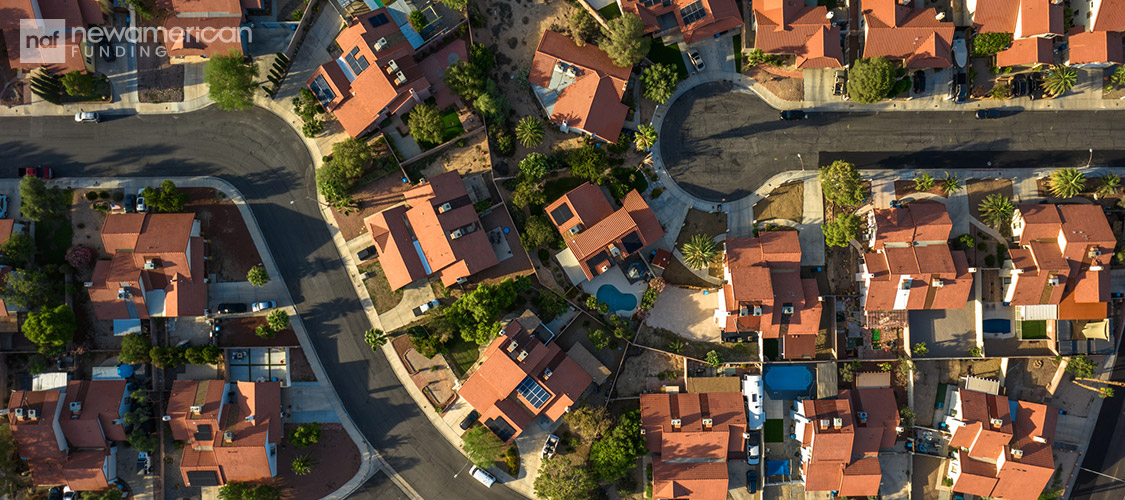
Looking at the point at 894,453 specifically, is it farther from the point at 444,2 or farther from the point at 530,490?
the point at 444,2

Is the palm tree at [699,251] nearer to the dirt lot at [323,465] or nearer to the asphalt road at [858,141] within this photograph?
the asphalt road at [858,141]

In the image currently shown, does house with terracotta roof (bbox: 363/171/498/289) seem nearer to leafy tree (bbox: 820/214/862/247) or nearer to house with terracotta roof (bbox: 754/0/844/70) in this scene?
leafy tree (bbox: 820/214/862/247)

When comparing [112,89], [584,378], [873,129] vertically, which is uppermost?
[112,89]

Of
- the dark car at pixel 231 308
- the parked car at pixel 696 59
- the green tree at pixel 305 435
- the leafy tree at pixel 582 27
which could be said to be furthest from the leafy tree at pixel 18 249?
the parked car at pixel 696 59

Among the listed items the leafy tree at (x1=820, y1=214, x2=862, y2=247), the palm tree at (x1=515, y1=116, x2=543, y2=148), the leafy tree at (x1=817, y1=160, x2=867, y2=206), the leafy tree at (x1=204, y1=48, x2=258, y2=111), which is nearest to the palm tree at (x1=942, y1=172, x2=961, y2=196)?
the leafy tree at (x1=817, y1=160, x2=867, y2=206)

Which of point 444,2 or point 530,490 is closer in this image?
point 444,2

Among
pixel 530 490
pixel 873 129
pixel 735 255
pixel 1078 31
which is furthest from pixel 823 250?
pixel 530 490
